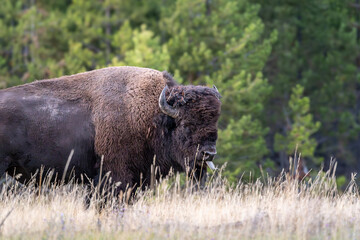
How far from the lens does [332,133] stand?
83.9 feet

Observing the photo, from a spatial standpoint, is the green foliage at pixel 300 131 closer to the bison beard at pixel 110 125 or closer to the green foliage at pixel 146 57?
the green foliage at pixel 146 57

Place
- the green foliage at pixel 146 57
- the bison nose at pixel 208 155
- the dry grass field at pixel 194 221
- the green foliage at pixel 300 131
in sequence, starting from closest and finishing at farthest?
the dry grass field at pixel 194 221 < the bison nose at pixel 208 155 < the green foliage at pixel 146 57 < the green foliage at pixel 300 131

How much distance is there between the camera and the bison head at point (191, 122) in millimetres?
8328

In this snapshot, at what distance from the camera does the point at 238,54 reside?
2083 cm

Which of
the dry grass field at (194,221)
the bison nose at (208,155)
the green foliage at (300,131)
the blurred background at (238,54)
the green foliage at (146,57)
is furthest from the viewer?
the green foliage at (300,131)

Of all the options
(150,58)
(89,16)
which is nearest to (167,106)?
(150,58)

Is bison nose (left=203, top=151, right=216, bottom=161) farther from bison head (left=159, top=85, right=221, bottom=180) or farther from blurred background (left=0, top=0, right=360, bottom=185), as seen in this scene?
blurred background (left=0, top=0, right=360, bottom=185)

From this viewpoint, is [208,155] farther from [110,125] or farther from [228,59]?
[228,59]

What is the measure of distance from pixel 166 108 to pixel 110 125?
2.61 feet

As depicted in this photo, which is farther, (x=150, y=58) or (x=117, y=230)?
(x=150, y=58)

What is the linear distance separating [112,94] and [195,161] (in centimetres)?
147

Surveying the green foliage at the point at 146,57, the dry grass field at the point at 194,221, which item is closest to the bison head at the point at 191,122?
the dry grass field at the point at 194,221

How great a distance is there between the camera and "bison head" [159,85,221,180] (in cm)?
833

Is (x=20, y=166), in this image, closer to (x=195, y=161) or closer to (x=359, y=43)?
(x=195, y=161)
